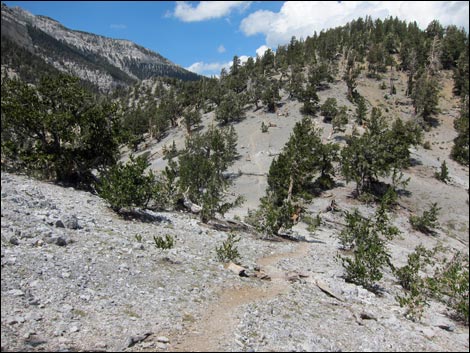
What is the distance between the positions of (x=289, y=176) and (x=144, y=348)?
3920cm

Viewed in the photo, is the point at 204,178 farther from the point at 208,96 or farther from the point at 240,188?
the point at 208,96

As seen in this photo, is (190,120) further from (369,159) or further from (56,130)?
(56,130)

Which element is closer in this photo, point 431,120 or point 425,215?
point 425,215

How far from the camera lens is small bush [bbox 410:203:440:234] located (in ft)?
149

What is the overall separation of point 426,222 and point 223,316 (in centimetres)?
4208

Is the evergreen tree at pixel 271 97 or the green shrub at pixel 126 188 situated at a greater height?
the evergreen tree at pixel 271 97

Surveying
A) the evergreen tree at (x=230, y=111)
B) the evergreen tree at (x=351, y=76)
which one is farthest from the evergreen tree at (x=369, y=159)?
the evergreen tree at (x=351, y=76)

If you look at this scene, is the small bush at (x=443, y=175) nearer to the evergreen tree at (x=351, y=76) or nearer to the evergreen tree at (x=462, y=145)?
the evergreen tree at (x=462, y=145)

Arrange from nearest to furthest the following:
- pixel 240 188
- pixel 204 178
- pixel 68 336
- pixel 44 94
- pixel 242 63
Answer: pixel 68 336 < pixel 44 94 < pixel 204 178 < pixel 240 188 < pixel 242 63

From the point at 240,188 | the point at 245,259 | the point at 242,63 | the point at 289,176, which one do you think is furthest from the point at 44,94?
the point at 242,63

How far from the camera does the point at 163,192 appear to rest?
3039 cm

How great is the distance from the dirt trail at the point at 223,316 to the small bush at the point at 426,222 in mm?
35096

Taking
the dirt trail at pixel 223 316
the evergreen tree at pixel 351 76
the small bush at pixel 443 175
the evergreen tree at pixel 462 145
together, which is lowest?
the dirt trail at pixel 223 316

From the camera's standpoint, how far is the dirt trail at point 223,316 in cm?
970
